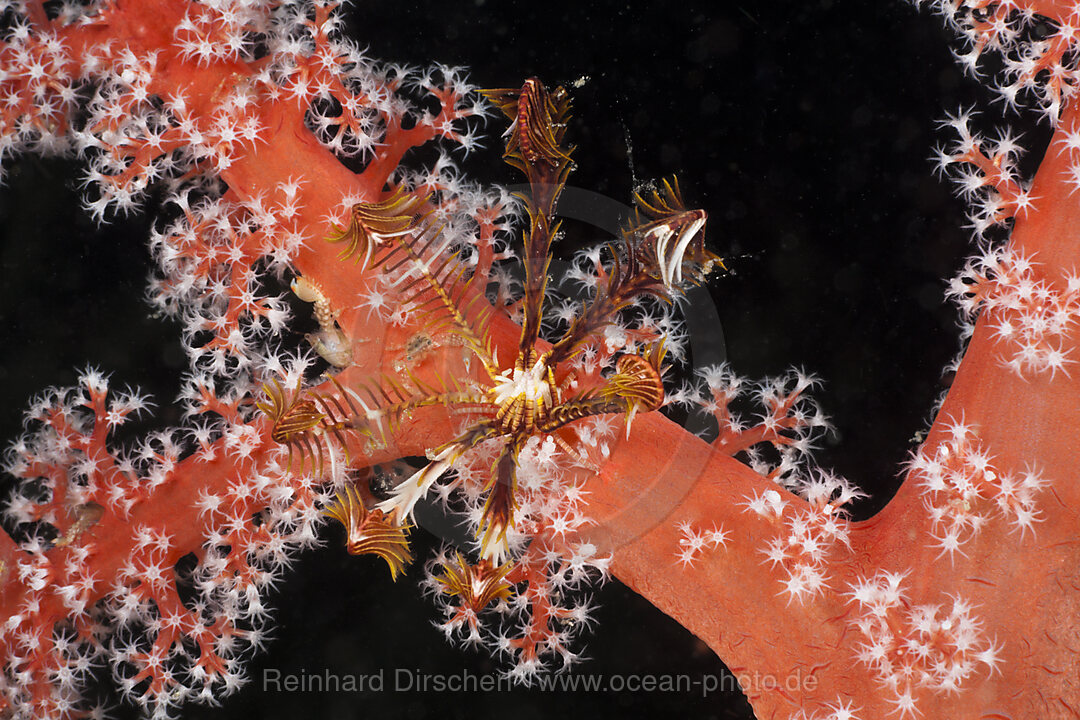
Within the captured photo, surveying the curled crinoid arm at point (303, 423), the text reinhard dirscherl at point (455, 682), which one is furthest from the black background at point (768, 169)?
the curled crinoid arm at point (303, 423)

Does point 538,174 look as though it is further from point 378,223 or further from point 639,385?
point 639,385

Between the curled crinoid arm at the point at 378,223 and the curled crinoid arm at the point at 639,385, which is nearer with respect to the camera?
the curled crinoid arm at the point at 639,385

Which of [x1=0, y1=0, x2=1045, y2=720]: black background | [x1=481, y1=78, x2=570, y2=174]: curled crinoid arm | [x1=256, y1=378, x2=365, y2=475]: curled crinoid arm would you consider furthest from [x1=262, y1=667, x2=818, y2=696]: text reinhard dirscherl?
[x1=481, y1=78, x2=570, y2=174]: curled crinoid arm

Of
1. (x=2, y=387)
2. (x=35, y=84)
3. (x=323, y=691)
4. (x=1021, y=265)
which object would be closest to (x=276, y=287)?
(x=35, y=84)

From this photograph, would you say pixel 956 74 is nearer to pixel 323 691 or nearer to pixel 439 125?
pixel 439 125

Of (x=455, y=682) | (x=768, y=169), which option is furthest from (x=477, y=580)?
(x=768, y=169)

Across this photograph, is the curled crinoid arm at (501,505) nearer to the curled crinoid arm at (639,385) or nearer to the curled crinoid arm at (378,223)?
the curled crinoid arm at (639,385)
